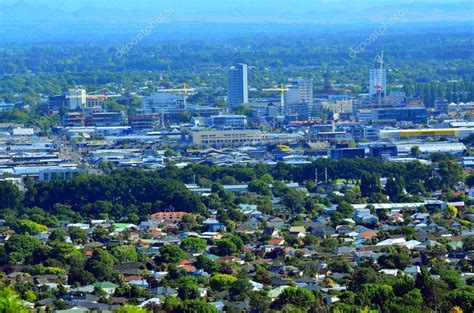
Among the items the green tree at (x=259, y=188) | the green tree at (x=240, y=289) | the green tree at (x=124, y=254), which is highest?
the green tree at (x=240, y=289)

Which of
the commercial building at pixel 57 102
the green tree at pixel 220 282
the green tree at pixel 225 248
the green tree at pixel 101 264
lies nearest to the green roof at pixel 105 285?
the green tree at pixel 101 264

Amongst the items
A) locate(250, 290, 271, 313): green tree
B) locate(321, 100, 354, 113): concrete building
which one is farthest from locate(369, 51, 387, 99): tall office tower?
locate(250, 290, 271, 313): green tree

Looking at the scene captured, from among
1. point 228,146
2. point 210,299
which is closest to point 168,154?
point 228,146

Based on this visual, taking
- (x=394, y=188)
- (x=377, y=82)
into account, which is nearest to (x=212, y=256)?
(x=394, y=188)

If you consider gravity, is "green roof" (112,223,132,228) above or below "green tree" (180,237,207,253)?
below

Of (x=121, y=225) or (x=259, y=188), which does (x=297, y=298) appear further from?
(x=259, y=188)

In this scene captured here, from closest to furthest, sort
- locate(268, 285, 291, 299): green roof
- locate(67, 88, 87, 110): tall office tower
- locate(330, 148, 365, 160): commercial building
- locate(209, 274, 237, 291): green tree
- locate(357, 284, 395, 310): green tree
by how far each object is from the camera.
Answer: locate(357, 284, 395, 310): green tree, locate(268, 285, 291, 299): green roof, locate(209, 274, 237, 291): green tree, locate(330, 148, 365, 160): commercial building, locate(67, 88, 87, 110): tall office tower

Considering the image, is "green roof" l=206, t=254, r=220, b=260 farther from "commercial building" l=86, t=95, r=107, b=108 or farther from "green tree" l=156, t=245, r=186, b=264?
"commercial building" l=86, t=95, r=107, b=108

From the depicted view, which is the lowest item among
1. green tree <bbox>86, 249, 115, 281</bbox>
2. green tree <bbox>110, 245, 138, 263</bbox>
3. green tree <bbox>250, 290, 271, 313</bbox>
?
green tree <bbox>110, 245, 138, 263</bbox>

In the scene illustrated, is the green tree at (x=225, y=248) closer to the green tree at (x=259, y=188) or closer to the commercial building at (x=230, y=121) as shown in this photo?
the green tree at (x=259, y=188)
